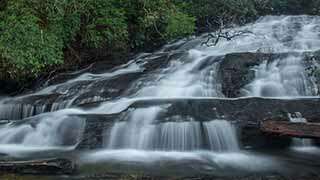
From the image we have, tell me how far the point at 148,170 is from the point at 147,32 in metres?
8.26

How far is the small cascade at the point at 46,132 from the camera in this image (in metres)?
8.20

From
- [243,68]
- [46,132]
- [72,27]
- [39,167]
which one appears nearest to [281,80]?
[243,68]

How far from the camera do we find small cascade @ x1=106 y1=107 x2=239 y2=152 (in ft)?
25.3

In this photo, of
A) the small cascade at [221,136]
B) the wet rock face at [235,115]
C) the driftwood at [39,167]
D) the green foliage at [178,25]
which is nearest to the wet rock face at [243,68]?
the wet rock face at [235,115]

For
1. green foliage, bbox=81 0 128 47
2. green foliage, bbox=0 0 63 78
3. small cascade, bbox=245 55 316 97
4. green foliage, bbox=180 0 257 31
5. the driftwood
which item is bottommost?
the driftwood

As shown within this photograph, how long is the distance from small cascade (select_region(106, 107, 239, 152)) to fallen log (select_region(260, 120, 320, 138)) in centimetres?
91

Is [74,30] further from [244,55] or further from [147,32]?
[244,55]

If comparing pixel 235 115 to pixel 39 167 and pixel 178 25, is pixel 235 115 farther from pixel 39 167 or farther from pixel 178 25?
pixel 178 25

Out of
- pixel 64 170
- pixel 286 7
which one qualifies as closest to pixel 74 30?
pixel 64 170

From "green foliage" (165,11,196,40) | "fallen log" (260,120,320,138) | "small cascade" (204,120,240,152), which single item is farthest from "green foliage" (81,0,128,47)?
"fallen log" (260,120,320,138)

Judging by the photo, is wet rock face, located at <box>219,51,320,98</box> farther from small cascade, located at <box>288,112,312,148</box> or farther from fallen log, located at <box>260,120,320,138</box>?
fallen log, located at <box>260,120,320,138</box>

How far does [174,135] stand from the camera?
7.84 meters

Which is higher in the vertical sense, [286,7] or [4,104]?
[286,7]

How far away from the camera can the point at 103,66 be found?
1245 centimetres
